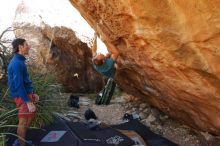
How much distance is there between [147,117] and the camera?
25.7 ft

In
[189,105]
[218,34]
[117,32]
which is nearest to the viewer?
[218,34]

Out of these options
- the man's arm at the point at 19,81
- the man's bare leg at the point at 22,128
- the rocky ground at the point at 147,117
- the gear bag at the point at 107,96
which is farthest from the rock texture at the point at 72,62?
the man's arm at the point at 19,81

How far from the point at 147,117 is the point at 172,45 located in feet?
11.0

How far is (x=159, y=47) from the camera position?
484cm

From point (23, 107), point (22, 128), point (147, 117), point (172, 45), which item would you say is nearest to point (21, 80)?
point (23, 107)

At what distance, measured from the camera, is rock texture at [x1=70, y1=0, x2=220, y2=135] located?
4.27m

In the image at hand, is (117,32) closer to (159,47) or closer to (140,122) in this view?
(159,47)

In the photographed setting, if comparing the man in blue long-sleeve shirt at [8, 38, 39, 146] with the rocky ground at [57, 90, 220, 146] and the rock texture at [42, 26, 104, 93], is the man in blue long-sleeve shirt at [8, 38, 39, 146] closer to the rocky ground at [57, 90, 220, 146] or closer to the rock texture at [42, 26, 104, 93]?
the rocky ground at [57, 90, 220, 146]

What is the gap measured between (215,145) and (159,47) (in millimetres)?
2161

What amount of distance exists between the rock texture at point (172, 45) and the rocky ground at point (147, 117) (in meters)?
0.37

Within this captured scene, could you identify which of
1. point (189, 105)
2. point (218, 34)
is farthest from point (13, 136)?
point (218, 34)

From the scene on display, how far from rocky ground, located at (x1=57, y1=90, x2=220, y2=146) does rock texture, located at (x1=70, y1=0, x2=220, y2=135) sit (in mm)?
370

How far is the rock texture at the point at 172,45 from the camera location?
427cm

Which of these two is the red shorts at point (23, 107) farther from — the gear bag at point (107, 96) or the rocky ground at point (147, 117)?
the gear bag at point (107, 96)
